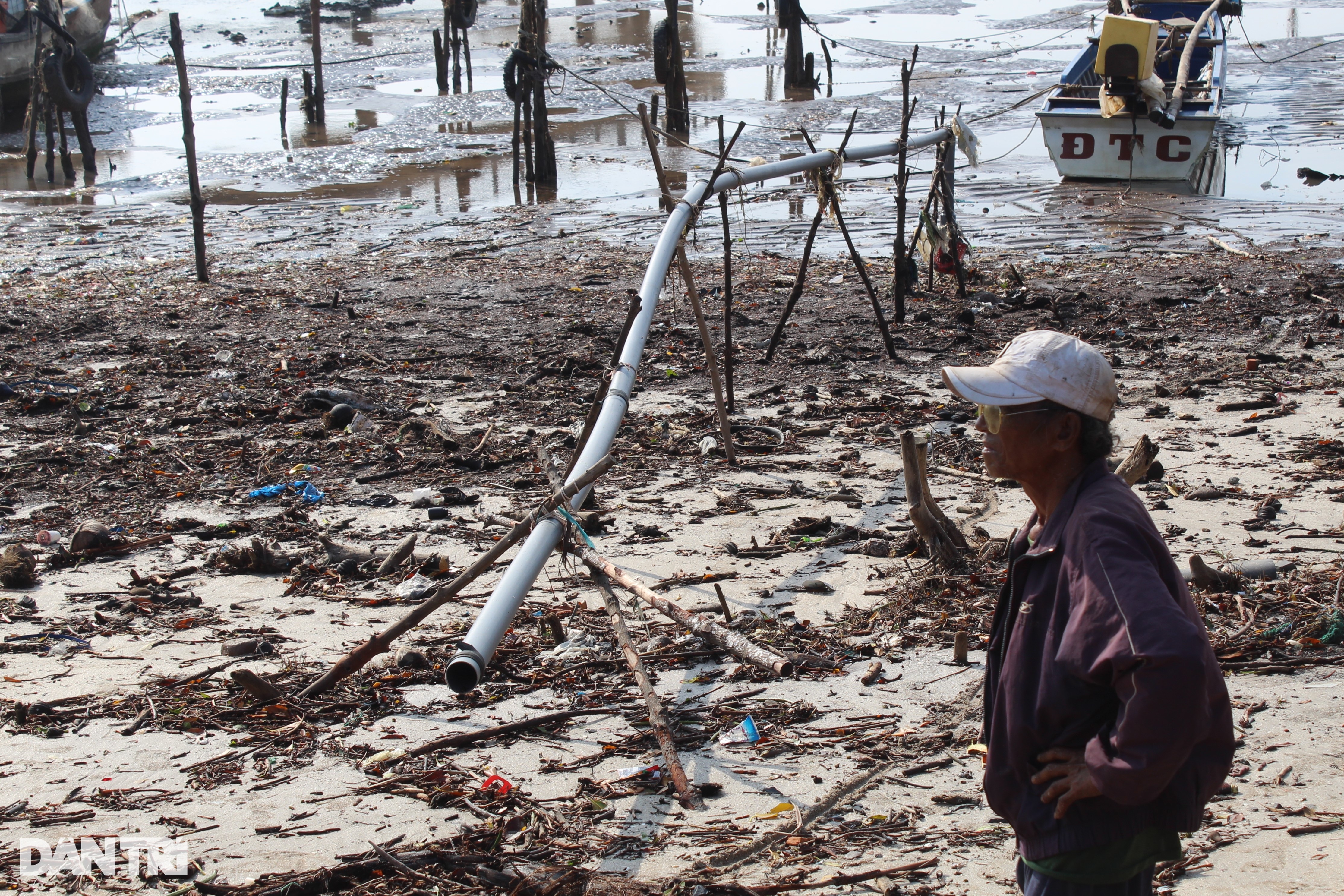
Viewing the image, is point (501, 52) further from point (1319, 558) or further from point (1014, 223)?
point (1319, 558)

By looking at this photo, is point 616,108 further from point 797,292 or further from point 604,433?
point 604,433

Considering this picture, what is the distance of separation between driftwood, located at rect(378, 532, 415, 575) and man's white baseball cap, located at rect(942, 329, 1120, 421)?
11.7ft

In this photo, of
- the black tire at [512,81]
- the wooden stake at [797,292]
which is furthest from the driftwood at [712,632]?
the black tire at [512,81]

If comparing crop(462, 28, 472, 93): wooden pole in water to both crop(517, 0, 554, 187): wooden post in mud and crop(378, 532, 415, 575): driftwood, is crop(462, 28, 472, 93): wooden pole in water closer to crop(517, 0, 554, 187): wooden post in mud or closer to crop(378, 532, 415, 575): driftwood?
crop(517, 0, 554, 187): wooden post in mud

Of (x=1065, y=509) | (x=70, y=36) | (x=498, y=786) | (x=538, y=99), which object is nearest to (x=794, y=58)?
(x=538, y=99)

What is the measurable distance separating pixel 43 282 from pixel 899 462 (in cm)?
1043

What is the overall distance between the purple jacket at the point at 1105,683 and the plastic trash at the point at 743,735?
1594mm

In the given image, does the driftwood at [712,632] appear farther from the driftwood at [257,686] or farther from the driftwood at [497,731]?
the driftwood at [257,686]

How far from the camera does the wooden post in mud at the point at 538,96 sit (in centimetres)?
1620

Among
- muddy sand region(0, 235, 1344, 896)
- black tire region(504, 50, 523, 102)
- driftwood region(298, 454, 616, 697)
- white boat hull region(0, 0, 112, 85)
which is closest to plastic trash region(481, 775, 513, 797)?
muddy sand region(0, 235, 1344, 896)

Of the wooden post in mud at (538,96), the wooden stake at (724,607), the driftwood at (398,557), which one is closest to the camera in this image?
the wooden stake at (724,607)

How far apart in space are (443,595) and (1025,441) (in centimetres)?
238

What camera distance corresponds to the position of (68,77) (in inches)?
913

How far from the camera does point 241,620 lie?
179 inches
